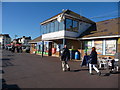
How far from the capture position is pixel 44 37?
758 inches

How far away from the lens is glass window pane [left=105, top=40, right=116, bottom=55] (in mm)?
11742

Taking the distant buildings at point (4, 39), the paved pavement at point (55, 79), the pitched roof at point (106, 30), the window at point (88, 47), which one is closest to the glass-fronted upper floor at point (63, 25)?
the pitched roof at point (106, 30)

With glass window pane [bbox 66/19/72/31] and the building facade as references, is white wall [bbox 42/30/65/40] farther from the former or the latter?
glass window pane [bbox 66/19/72/31]

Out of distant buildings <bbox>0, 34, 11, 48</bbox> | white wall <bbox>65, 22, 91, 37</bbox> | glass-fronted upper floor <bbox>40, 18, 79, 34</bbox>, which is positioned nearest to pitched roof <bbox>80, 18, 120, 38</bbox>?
white wall <bbox>65, 22, 91, 37</bbox>

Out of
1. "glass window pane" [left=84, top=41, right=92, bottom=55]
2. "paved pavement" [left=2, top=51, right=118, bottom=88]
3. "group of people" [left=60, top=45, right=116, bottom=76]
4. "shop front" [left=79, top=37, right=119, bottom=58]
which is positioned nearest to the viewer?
"paved pavement" [left=2, top=51, right=118, bottom=88]

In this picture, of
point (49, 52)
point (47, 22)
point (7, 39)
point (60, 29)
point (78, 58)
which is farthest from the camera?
point (7, 39)

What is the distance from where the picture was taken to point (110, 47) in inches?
474

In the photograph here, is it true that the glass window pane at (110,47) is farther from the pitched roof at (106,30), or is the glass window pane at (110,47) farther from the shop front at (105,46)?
the pitched roof at (106,30)

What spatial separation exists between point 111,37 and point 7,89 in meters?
10.8

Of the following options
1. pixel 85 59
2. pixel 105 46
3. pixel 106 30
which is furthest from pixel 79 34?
pixel 85 59

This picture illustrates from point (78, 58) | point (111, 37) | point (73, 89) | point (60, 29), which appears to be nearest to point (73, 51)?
point (78, 58)

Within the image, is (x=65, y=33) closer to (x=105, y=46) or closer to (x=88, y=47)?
(x=88, y=47)

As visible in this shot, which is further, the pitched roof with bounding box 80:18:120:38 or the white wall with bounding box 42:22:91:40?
the white wall with bounding box 42:22:91:40

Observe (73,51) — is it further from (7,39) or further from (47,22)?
(7,39)
